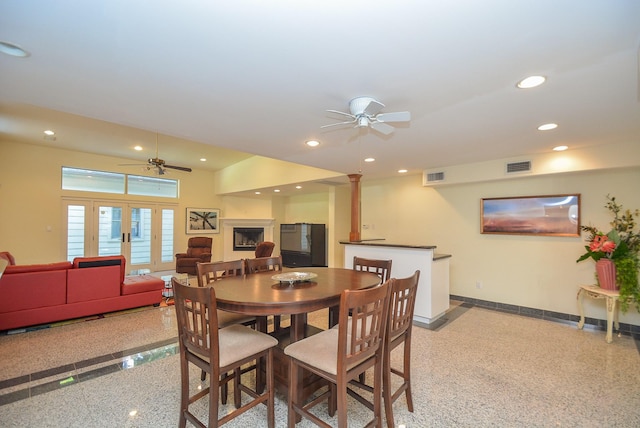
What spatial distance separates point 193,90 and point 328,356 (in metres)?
2.02

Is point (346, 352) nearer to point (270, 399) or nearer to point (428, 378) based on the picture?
point (270, 399)

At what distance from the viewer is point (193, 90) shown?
2068 millimetres

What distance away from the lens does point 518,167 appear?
3957mm

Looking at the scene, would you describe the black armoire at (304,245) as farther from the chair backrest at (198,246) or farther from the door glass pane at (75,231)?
the door glass pane at (75,231)

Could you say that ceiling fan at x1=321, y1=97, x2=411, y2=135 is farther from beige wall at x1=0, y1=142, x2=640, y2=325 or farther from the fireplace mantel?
the fireplace mantel

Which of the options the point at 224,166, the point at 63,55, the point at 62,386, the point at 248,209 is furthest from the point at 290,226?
the point at 63,55

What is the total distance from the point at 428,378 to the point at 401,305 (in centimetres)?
105

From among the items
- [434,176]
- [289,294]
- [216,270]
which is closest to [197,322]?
[289,294]

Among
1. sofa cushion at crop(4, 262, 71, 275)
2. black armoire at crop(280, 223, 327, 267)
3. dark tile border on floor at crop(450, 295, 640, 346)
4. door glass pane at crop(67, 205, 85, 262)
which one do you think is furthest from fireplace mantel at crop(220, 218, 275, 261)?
dark tile border on floor at crop(450, 295, 640, 346)

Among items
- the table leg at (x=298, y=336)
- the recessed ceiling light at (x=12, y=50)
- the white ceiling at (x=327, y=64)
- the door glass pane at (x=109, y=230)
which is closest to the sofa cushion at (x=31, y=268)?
the white ceiling at (x=327, y=64)

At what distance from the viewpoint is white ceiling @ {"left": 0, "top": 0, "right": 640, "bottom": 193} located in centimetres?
131

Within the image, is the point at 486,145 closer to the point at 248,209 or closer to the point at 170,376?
the point at 170,376

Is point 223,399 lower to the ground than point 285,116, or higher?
lower

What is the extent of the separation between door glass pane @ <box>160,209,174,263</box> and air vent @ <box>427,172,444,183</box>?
6.86 meters
